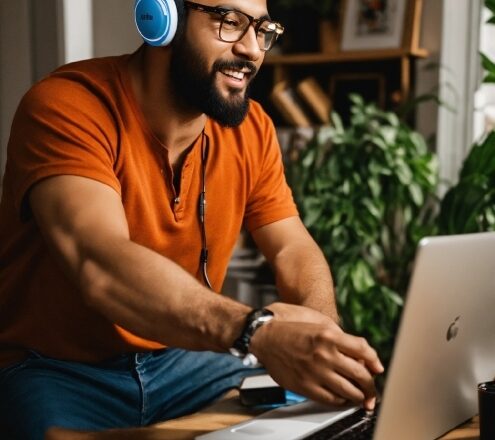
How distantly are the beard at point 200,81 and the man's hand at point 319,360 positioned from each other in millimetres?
708

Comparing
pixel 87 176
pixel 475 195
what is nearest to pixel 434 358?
pixel 87 176

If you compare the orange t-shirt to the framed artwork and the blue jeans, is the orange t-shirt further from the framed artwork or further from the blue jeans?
the framed artwork

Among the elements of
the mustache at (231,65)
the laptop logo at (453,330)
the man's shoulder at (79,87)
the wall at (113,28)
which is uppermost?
the wall at (113,28)

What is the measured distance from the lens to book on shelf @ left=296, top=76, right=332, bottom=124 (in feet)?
13.3

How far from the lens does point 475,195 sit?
2957 mm

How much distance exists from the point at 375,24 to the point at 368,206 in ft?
3.05

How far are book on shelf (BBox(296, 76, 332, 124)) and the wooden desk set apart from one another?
2769 mm

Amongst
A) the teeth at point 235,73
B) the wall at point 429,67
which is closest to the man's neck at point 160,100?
the teeth at point 235,73

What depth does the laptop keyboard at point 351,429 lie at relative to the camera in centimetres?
120

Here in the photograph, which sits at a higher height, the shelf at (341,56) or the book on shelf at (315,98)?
the shelf at (341,56)

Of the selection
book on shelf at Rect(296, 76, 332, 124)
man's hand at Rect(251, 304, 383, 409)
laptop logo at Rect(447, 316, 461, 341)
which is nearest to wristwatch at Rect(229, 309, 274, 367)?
man's hand at Rect(251, 304, 383, 409)

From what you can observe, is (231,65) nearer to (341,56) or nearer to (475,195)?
(475,195)

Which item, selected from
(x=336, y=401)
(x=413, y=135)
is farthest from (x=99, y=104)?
(x=413, y=135)

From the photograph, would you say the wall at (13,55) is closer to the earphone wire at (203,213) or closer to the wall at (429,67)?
the earphone wire at (203,213)
